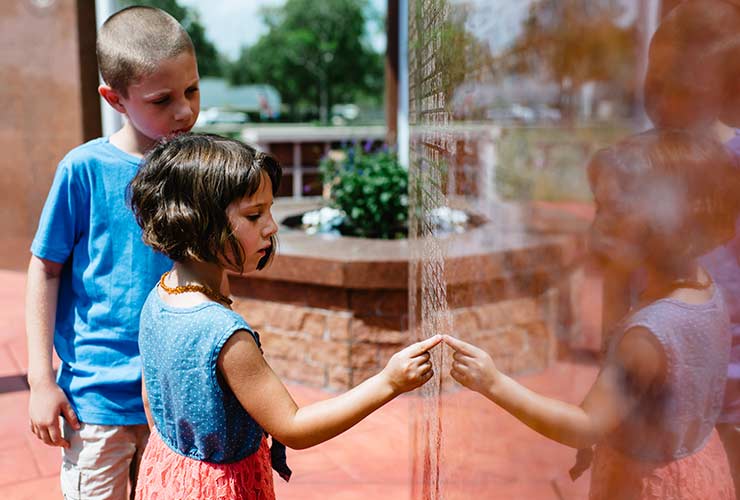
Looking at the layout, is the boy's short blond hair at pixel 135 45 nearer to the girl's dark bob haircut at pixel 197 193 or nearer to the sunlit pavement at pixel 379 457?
the girl's dark bob haircut at pixel 197 193

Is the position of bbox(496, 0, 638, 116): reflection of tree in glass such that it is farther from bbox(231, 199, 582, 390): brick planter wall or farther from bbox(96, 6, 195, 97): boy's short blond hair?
bbox(231, 199, 582, 390): brick planter wall

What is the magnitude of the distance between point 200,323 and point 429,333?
0.33m

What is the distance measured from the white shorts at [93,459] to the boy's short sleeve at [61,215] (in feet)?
1.09

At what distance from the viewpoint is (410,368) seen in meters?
0.96

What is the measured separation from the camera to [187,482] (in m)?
1.12

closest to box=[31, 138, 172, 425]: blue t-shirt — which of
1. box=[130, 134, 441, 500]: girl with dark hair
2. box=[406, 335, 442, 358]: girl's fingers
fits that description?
box=[130, 134, 441, 500]: girl with dark hair

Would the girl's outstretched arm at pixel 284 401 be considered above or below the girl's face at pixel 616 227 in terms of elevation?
below

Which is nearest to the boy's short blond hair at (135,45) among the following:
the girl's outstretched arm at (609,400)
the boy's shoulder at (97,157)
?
the boy's shoulder at (97,157)

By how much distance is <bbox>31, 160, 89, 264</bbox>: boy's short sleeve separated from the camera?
142 cm

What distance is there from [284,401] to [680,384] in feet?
2.20

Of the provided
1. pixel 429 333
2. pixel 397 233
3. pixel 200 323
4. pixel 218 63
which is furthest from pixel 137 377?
pixel 218 63

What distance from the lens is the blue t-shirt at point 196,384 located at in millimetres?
1064

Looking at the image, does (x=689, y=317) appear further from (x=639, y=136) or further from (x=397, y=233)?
(x=397, y=233)

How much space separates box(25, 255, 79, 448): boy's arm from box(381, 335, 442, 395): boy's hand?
748 mm
